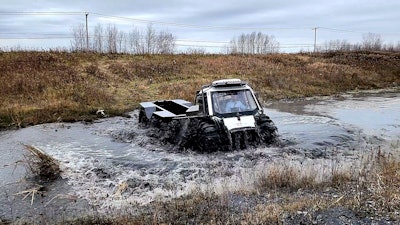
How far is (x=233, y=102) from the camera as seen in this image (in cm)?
1196

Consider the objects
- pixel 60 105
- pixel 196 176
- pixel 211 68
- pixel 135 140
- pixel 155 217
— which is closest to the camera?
pixel 155 217

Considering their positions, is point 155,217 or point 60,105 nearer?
point 155,217

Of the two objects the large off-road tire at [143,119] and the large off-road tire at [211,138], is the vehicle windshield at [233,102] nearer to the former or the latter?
the large off-road tire at [211,138]

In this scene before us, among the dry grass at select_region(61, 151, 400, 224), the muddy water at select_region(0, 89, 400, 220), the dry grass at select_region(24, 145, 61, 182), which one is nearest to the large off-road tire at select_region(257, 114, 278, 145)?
the muddy water at select_region(0, 89, 400, 220)

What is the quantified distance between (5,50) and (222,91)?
24.8m

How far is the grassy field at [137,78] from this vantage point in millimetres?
19516

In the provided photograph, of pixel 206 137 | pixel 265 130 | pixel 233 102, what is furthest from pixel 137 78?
pixel 206 137

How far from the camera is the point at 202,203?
7105 mm

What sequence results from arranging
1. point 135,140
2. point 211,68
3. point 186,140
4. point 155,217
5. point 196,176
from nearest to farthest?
point 155,217
point 196,176
point 186,140
point 135,140
point 211,68

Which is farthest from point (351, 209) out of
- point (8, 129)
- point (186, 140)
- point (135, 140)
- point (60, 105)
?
point (60, 105)

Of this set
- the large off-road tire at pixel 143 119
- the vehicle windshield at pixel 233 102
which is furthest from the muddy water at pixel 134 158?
the vehicle windshield at pixel 233 102

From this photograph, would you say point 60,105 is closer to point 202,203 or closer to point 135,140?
point 135,140

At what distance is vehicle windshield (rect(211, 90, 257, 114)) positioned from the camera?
11.7 metres

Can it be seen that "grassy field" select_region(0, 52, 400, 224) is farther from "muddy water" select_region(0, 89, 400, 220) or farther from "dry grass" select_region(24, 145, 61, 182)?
"dry grass" select_region(24, 145, 61, 182)
